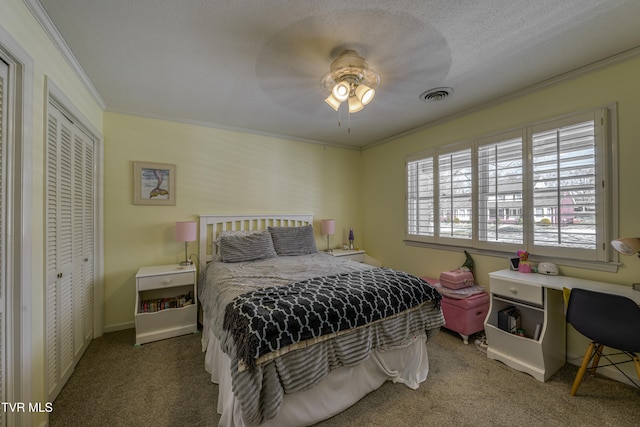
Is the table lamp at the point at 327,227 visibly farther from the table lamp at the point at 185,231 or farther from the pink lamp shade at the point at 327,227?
the table lamp at the point at 185,231

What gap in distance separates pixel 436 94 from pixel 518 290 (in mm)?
1942

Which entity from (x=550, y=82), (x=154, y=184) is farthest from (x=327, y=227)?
(x=550, y=82)

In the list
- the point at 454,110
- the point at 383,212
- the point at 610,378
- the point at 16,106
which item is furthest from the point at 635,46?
the point at 16,106

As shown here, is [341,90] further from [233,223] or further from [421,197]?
[233,223]

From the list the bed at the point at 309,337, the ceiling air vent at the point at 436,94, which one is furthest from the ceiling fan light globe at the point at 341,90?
the bed at the point at 309,337

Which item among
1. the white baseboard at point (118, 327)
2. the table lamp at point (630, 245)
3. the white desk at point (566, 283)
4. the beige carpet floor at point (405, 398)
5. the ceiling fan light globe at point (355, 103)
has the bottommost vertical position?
the beige carpet floor at point (405, 398)

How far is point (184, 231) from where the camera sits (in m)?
2.92

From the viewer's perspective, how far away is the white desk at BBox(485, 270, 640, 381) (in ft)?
6.56

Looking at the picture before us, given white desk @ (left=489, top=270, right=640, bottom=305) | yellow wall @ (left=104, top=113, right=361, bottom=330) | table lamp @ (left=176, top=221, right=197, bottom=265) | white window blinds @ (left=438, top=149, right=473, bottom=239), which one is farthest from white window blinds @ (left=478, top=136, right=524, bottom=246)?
table lamp @ (left=176, top=221, right=197, bottom=265)

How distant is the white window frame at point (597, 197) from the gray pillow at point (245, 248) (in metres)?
2.32

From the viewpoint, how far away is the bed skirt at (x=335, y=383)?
1.48 m

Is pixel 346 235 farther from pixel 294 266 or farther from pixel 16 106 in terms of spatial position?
pixel 16 106

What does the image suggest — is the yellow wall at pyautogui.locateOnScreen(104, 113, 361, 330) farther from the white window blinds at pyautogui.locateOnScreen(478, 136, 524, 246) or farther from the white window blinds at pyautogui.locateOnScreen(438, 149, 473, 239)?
the white window blinds at pyautogui.locateOnScreen(478, 136, 524, 246)

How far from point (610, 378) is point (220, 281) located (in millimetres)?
3217
